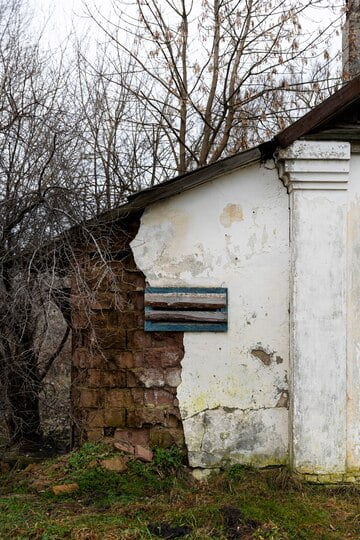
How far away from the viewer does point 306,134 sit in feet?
18.1

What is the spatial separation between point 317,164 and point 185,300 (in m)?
1.80

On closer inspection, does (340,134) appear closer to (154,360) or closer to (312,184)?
(312,184)

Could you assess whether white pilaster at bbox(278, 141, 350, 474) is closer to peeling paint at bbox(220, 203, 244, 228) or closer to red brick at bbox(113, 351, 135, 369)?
peeling paint at bbox(220, 203, 244, 228)

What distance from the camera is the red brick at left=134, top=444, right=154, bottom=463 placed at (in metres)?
5.65

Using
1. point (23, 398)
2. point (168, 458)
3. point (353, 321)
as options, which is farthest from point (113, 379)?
point (353, 321)

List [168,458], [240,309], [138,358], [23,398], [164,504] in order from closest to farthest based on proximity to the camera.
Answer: [164,504] < [168,458] < [240,309] < [138,358] < [23,398]

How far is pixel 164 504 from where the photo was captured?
5000 mm

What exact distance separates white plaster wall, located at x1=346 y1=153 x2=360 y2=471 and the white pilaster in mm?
107

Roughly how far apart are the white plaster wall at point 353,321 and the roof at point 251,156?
0.55 meters

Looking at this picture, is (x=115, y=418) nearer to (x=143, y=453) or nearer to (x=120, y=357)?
(x=143, y=453)

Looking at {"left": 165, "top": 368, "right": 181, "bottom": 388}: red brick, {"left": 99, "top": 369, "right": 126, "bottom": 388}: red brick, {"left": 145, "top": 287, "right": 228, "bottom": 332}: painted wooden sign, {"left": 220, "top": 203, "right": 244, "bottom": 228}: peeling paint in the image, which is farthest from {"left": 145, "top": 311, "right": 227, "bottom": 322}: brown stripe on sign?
{"left": 220, "top": 203, "right": 244, "bottom": 228}: peeling paint

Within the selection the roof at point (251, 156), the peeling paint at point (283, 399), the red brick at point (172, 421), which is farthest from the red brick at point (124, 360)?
the peeling paint at point (283, 399)

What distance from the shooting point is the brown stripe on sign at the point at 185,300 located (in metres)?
5.69

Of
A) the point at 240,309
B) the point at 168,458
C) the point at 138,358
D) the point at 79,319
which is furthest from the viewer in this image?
the point at 79,319
